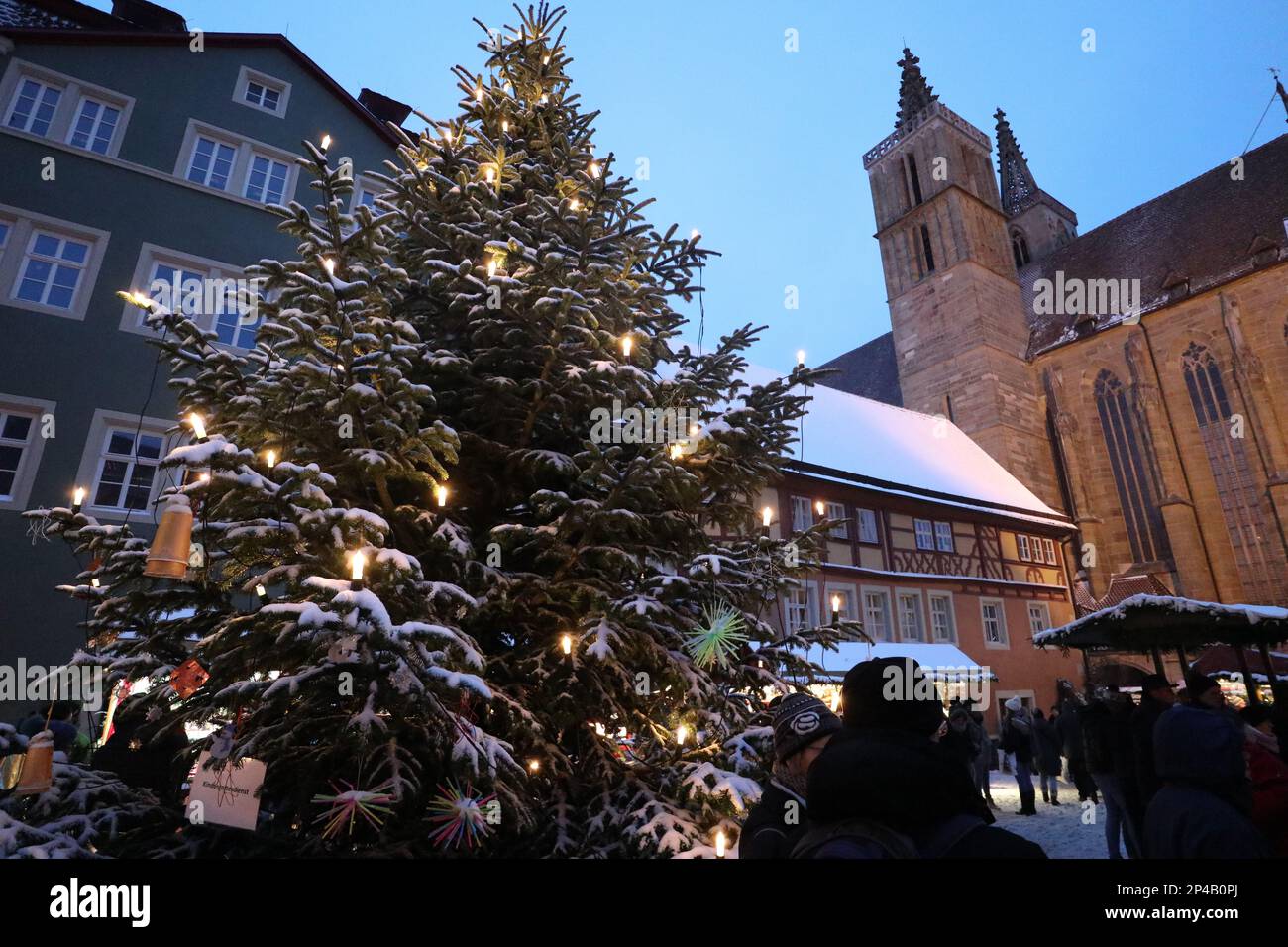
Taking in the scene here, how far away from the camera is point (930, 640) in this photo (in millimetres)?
20141

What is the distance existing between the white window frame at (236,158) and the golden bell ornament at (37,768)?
1099cm

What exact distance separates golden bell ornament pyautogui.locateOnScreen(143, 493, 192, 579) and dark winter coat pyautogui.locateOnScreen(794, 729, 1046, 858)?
3.27 metres

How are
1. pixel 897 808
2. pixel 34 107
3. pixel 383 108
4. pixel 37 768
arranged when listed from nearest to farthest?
1. pixel 897 808
2. pixel 37 768
3. pixel 34 107
4. pixel 383 108

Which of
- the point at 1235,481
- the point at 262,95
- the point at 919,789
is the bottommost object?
the point at 919,789

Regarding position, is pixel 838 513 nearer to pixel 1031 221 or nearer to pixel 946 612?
pixel 946 612

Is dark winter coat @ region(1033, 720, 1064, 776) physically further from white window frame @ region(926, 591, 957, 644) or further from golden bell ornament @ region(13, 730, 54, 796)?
golden bell ornament @ region(13, 730, 54, 796)

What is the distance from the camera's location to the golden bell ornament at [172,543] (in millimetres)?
3248

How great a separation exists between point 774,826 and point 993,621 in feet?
75.1

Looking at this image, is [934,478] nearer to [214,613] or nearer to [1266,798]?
[1266,798]

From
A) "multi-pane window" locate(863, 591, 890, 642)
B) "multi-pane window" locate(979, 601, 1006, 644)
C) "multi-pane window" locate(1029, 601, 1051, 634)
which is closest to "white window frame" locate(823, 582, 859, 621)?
"multi-pane window" locate(863, 591, 890, 642)

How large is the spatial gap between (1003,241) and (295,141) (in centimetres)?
3854

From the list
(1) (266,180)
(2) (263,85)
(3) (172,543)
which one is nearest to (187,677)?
(3) (172,543)

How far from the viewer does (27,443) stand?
9.87 meters
